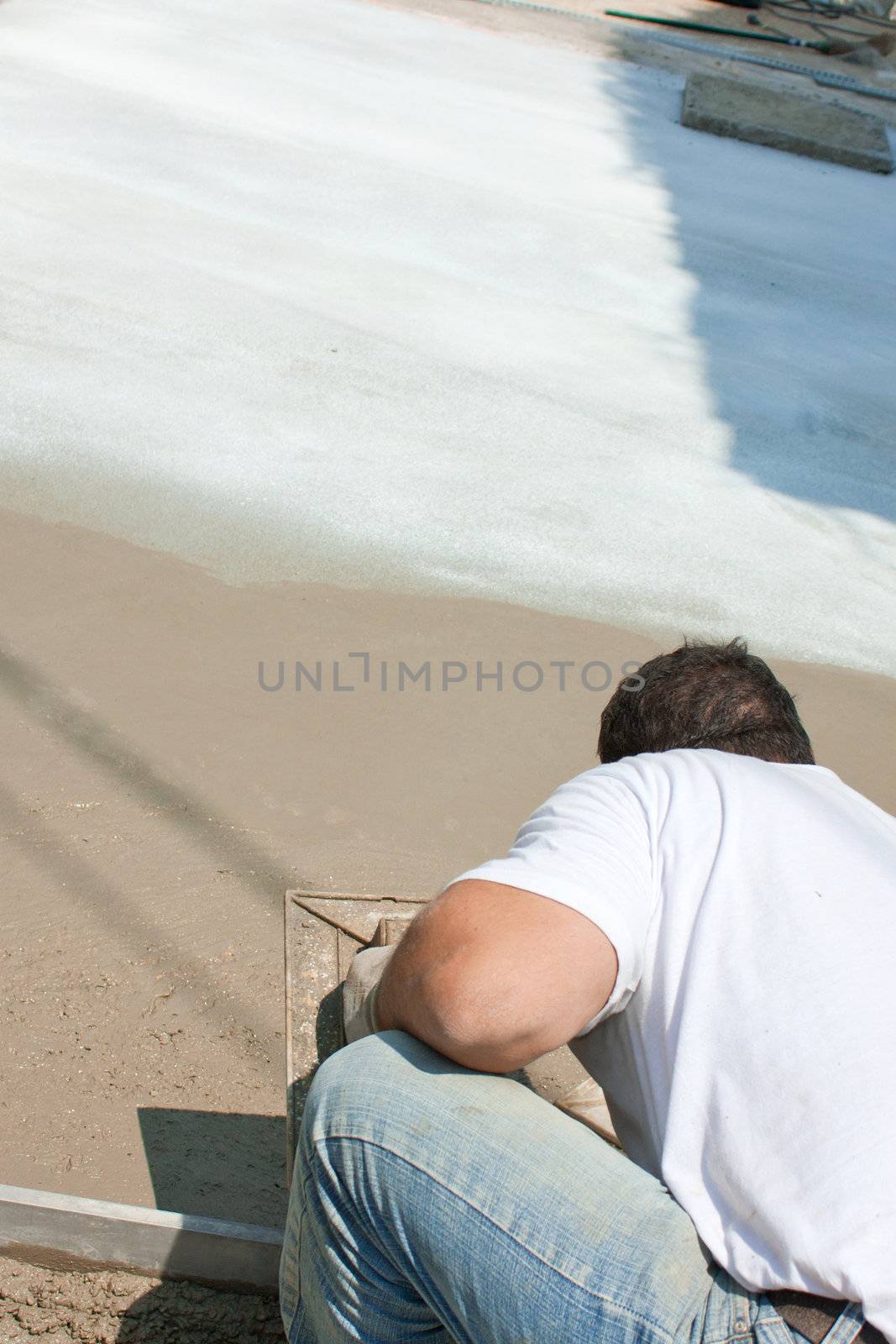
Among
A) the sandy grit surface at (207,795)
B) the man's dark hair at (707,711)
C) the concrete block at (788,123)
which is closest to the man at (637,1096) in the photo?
the man's dark hair at (707,711)

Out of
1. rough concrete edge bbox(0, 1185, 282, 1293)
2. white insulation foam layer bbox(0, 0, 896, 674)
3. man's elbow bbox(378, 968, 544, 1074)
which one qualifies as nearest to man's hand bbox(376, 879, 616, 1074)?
man's elbow bbox(378, 968, 544, 1074)

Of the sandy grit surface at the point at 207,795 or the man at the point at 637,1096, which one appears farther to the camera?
the sandy grit surface at the point at 207,795

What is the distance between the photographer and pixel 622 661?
3.15 m

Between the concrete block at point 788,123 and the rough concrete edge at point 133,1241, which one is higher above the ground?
the concrete block at point 788,123

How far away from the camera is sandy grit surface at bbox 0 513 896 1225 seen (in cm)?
197

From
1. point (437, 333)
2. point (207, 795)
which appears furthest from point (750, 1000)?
point (437, 333)

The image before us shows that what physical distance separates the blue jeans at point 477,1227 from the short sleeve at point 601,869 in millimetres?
142

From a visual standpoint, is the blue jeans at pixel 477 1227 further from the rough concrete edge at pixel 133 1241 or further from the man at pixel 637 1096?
the rough concrete edge at pixel 133 1241

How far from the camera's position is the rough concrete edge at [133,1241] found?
1.65m

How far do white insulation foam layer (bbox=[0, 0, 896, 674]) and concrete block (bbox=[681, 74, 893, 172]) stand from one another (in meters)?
0.13

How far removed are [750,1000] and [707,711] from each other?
0.48 m

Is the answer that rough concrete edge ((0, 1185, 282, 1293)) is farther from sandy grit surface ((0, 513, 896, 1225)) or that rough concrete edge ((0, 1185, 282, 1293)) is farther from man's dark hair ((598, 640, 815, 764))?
man's dark hair ((598, 640, 815, 764))

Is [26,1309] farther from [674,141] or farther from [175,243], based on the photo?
[674,141]

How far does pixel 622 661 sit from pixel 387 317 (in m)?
1.87
